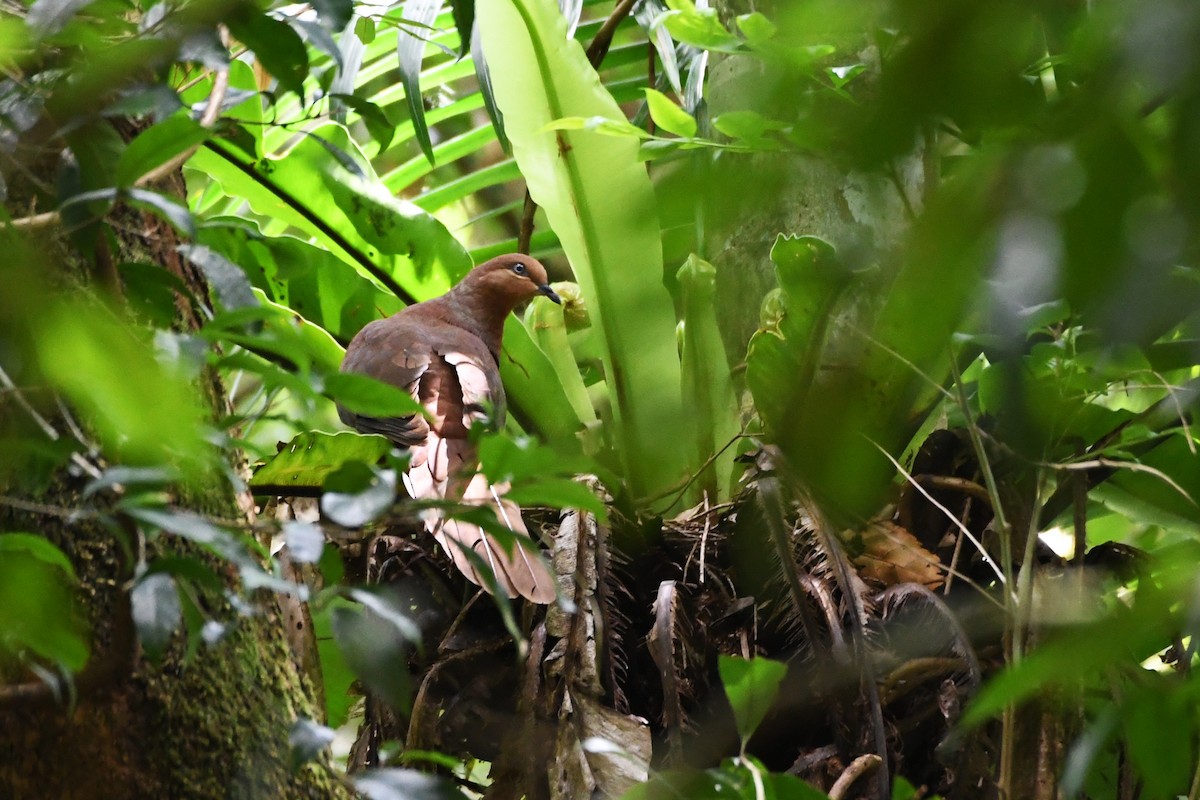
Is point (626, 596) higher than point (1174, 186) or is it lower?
lower

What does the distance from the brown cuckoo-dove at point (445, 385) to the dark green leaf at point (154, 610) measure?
0.71m

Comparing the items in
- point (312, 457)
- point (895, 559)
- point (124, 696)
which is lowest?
point (895, 559)

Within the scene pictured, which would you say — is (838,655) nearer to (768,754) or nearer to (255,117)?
(768,754)

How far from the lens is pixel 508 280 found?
7.39 feet

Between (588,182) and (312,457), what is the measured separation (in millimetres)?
574

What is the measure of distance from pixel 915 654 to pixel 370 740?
2.21 ft

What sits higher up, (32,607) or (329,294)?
(32,607)

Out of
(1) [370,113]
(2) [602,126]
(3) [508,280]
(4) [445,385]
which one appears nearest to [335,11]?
(1) [370,113]

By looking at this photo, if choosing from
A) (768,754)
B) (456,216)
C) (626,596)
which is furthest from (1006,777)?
(456,216)

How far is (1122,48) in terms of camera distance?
0.99ft

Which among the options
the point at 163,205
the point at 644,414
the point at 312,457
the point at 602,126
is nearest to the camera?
the point at 163,205

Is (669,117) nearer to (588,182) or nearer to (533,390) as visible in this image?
(588,182)

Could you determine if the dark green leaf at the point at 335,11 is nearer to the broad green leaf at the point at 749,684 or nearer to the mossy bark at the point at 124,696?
the mossy bark at the point at 124,696

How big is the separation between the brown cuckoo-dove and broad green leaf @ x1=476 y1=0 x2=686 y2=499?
0.74ft
